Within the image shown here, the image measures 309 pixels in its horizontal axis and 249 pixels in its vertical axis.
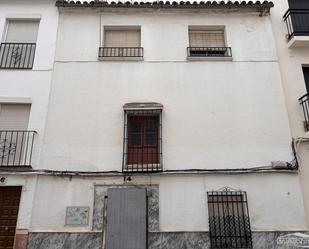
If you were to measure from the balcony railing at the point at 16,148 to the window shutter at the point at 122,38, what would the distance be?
342 cm

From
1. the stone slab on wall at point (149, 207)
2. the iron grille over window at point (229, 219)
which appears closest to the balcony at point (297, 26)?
the iron grille over window at point (229, 219)

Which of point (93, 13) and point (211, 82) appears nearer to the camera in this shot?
point (211, 82)

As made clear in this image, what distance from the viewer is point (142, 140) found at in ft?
26.8

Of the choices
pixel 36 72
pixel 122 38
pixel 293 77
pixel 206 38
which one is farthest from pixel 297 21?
pixel 36 72

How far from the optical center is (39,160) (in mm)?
7770

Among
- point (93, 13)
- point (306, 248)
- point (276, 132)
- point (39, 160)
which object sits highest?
point (93, 13)

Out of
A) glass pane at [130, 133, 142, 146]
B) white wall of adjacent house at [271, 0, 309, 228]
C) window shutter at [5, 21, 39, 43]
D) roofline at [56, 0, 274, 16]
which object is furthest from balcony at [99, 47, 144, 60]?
white wall of adjacent house at [271, 0, 309, 228]

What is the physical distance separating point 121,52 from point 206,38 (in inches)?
100.0

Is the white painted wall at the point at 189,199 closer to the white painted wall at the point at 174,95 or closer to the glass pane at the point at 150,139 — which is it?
the white painted wall at the point at 174,95

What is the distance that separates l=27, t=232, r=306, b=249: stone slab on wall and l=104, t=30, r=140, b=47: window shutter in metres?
5.22

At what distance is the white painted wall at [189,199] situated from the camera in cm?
729

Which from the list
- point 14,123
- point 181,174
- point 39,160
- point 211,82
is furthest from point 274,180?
point 14,123

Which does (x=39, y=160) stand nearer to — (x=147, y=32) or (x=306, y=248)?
(x=147, y=32)

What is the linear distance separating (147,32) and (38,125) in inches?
158
